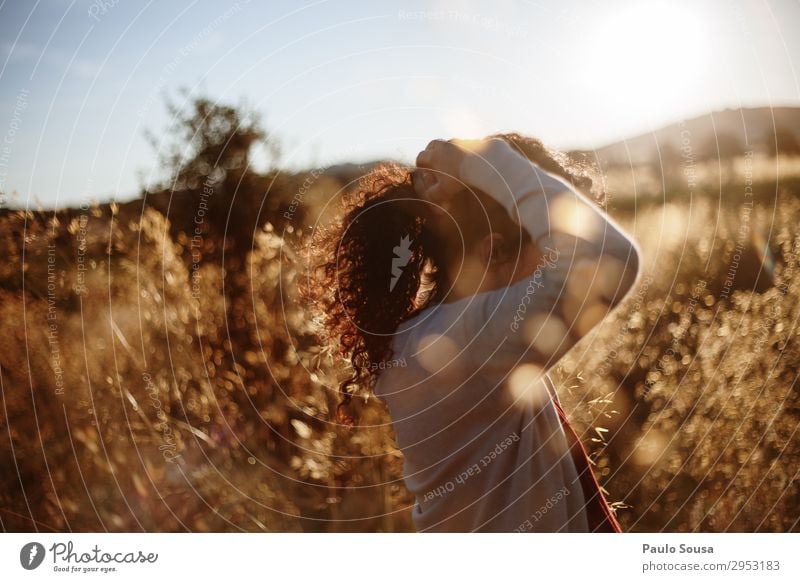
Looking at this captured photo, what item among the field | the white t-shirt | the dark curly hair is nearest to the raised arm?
the white t-shirt

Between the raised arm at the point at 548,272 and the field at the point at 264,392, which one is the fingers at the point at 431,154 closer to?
the raised arm at the point at 548,272

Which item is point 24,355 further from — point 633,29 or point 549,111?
point 633,29

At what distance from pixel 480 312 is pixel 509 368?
131mm

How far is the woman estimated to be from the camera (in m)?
1.10

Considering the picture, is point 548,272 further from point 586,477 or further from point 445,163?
point 586,477

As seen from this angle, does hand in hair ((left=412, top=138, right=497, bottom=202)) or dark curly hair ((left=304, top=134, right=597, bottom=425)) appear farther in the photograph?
dark curly hair ((left=304, top=134, right=597, bottom=425))

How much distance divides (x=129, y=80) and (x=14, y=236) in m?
0.58

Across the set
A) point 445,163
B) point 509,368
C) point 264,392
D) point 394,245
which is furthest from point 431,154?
point 264,392

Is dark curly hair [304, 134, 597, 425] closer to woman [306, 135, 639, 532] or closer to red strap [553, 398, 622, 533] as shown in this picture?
woman [306, 135, 639, 532]

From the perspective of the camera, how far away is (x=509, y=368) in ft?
4.03

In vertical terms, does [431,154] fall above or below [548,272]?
above

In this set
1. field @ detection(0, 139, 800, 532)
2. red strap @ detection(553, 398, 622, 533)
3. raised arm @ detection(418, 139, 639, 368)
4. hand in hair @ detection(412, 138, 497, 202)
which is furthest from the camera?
field @ detection(0, 139, 800, 532)

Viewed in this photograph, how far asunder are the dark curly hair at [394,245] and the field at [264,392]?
→ 0.48m
